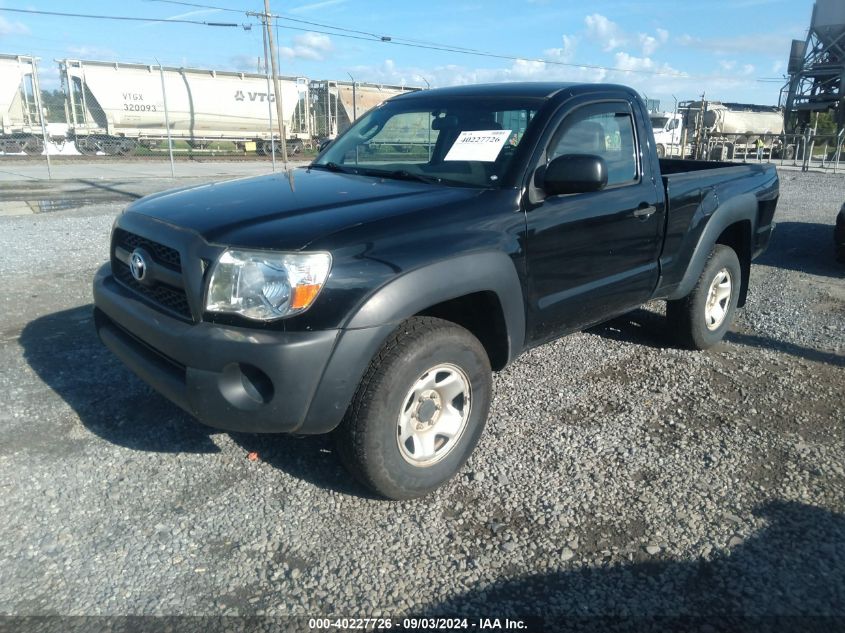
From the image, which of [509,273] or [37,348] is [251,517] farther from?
[37,348]

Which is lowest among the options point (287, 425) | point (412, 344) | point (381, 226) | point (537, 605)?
point (537, 605)

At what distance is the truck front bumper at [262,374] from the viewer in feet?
7.95

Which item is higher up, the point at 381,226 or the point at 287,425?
the point at 381,226

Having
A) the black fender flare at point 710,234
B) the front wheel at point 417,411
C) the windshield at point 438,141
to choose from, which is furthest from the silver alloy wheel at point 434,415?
the black fender flare at point 710,234

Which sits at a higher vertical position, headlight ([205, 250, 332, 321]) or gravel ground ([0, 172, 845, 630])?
headlight ([205, 250, 332, 321])

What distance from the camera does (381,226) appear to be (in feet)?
8.69

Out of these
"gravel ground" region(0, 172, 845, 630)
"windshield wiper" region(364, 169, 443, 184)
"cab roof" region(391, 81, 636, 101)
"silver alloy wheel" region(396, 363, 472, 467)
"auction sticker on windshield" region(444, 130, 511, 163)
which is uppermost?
"cab roof" region(391, 81, 636, 101)

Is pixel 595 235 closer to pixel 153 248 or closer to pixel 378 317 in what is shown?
pixel 378 317

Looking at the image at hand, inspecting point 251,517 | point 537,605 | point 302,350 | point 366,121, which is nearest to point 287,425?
point 302,350

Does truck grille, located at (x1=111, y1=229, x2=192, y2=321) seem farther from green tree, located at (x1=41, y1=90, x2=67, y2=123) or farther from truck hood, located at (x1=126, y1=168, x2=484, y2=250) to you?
green tree, located at (x1=41, y1=90, x2=67, y2=123)

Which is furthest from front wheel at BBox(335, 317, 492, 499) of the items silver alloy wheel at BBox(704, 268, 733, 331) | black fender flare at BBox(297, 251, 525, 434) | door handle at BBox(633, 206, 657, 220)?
silver alloy wheel at BBox(704, 268, 733, 331)

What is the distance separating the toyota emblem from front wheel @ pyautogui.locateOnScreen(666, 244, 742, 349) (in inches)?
141

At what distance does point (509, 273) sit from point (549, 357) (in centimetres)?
185

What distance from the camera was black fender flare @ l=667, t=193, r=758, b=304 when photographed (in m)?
4.38
